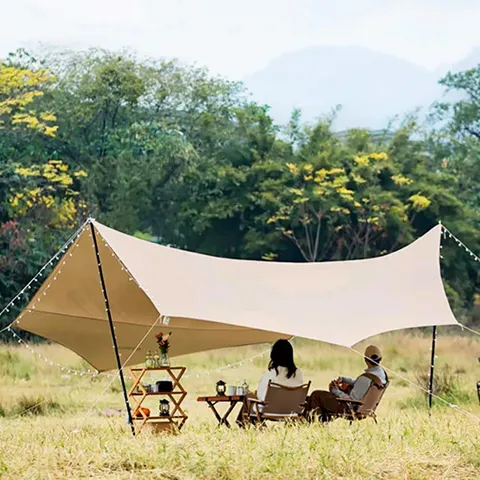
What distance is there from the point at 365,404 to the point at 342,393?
169mm

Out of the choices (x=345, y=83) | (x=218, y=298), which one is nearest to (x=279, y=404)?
(x=218, y=298)

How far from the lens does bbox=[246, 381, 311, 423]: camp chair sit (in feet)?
22.8

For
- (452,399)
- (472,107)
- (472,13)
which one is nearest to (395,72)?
(472,13)

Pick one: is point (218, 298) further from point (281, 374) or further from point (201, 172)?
point (201, 172)

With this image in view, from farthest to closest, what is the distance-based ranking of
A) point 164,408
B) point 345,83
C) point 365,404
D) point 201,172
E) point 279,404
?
1. point 345,83
2. point 201,172
3. point 164,408
4. point 365,404
5. point 279,404

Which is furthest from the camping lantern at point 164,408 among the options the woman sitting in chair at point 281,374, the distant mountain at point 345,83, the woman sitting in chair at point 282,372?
the distant mountain at point 345,83

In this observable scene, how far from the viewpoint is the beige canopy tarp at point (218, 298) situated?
6.84m

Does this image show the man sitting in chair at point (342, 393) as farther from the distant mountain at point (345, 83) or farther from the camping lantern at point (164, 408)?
the distant mountain at point (345, 83)

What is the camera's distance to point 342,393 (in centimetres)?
722

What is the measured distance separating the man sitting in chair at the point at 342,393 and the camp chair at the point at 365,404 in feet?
0.06

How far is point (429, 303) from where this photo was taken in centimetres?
743

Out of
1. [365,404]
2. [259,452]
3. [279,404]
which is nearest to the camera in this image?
[259,452]

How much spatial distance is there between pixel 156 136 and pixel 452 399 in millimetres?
10039

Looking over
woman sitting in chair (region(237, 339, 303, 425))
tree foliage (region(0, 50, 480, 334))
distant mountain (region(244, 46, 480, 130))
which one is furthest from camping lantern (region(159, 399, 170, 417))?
distant mountain (region(244, 46, 480, 130))
